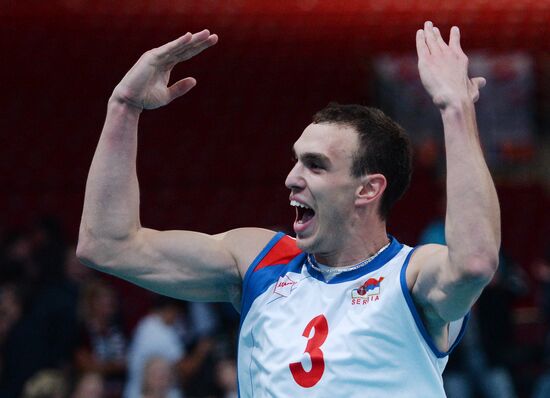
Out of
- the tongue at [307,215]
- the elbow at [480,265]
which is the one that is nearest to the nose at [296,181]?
the tongue at [307,215]

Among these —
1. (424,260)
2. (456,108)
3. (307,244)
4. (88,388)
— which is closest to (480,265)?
(424,260)

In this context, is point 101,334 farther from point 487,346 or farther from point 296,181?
point 296,181

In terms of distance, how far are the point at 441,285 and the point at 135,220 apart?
1.12 m

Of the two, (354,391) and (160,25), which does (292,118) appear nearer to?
(160,25)

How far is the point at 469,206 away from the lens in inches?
117

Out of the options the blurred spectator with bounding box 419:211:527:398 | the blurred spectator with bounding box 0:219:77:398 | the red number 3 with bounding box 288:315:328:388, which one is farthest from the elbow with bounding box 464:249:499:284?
the blurred spectator with bounding box 0:219:77:398

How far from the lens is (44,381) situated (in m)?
7.06

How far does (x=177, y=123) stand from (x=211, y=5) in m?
1.77

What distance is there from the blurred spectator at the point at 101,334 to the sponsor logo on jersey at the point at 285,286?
4.77m

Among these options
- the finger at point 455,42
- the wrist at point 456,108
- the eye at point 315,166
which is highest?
the finger at point 455,42

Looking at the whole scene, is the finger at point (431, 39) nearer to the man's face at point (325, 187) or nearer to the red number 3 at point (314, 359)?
the man's face at point (325, 187)

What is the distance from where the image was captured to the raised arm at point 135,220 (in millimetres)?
3598

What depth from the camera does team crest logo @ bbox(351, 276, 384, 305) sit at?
11.0 feet

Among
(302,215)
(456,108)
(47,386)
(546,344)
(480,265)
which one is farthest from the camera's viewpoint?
(546,344)
